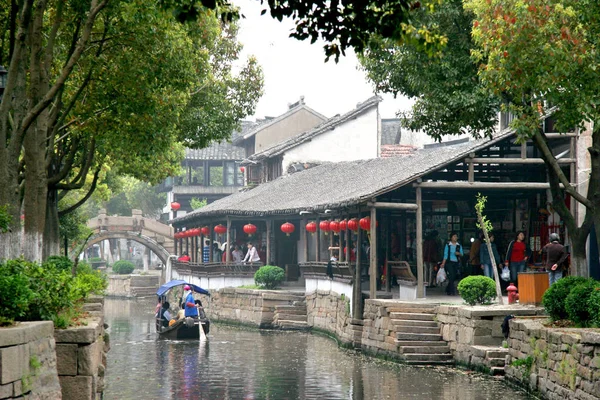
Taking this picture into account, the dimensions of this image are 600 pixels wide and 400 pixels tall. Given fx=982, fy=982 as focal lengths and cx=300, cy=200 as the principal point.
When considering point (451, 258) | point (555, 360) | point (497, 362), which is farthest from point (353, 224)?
point (555, 360)

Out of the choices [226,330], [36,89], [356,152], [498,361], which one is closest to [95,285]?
[36,89]

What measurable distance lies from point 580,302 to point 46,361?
8141 millimetres

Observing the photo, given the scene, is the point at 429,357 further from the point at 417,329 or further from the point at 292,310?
the point at 292,310

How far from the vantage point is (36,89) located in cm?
1439

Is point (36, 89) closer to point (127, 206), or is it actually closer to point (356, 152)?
point (356, 152)

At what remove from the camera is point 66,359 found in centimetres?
1152

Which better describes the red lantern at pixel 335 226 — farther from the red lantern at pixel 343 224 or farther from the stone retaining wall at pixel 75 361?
the stone retaining wall at pixel 75 361

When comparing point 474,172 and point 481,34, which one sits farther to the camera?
point 474,172

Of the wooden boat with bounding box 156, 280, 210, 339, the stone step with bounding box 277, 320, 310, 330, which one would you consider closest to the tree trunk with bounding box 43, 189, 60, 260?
the wooden boat with bounding box 156, 280, 210, 339

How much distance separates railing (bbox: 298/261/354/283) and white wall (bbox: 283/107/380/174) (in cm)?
1446

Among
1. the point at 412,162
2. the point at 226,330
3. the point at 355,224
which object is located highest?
the point at 412,162

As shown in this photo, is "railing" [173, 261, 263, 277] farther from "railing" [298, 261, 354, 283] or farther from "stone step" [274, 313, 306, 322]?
"stone step" [274, 313, 306, 322]

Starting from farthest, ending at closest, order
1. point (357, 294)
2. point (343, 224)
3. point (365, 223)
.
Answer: point (343, 224), point (357, 294), point (365, 223)

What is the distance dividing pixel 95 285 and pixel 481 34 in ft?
29.6
